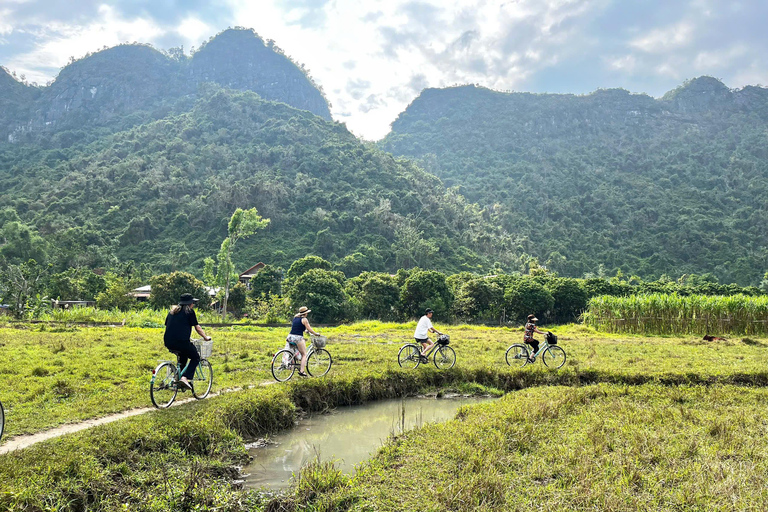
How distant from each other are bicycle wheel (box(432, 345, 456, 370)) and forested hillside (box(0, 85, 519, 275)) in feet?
179

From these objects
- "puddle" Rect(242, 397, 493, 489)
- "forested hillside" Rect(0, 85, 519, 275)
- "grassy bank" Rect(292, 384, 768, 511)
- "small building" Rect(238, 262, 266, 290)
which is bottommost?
"puddle" Rect(242, 397, 493, 489)

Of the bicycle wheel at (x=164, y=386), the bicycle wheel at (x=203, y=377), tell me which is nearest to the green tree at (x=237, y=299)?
the bicycle wheel at (x=203, y=377)

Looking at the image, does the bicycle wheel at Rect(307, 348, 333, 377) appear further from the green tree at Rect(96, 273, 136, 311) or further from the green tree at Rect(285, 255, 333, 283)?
the green tree at Rect(285, 255, 333, 283)

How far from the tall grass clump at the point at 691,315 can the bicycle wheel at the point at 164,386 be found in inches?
1165

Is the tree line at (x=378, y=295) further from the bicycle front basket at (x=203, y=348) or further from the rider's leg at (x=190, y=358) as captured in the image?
the rider's leg at (x=190, y=358)

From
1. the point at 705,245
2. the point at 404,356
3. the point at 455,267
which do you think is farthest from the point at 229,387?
the point at 705,245

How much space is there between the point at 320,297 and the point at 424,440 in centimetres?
3279

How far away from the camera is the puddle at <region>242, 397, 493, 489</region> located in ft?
24.6

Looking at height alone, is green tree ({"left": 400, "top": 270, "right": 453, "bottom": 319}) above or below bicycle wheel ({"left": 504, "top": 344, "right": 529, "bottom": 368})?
above

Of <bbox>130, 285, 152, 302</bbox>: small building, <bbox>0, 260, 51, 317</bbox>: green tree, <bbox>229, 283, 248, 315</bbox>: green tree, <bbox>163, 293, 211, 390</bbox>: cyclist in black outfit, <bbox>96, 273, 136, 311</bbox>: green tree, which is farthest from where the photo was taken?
<bbox>130, 285, 152, 302</bbox>: small building

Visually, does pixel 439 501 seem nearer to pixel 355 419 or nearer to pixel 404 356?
pixel 355 419

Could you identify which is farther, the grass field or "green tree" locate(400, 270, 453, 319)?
"green tree" locate(400, 270, 453, 319)

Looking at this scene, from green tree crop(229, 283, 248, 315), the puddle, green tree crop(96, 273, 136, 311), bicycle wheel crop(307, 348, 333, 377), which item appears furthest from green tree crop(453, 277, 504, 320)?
bicycle wheel crop(307, 348, 333, 377)

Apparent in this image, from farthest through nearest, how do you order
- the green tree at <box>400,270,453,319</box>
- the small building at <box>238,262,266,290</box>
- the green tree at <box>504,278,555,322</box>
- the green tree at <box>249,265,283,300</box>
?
the small building at <box>238,262,266,290</box>, the green tree at <box>249,265,283,300</box>, the green tree at <box>400,270,453,319</box>, the green tree at <box>504,278,555,322</box>
